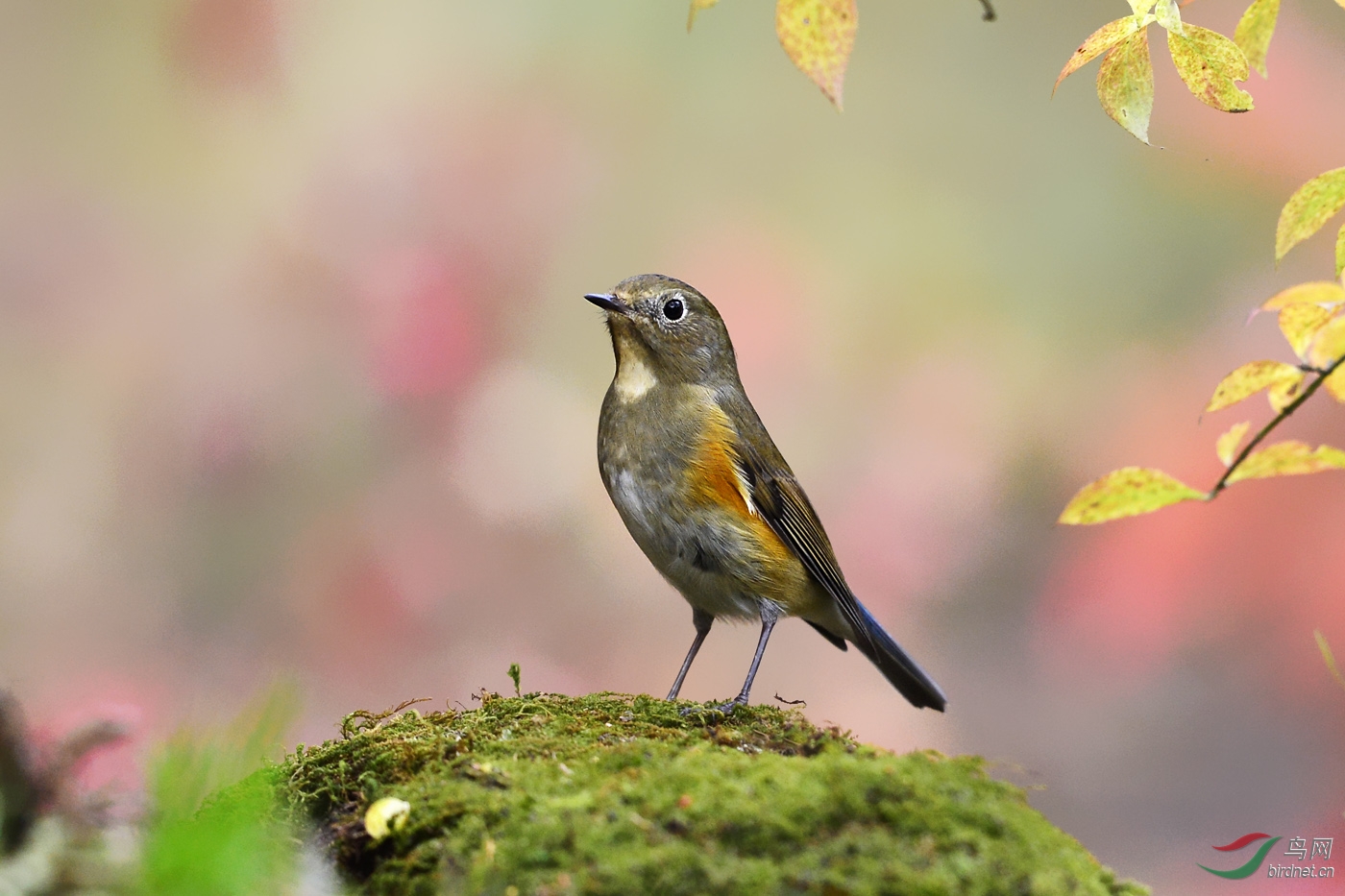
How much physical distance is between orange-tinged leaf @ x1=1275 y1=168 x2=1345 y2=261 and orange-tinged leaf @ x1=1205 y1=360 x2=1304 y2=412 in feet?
0.64

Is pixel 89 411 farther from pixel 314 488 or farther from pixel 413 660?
pixel 413 660

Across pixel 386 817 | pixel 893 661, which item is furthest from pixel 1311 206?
pixel 893 661

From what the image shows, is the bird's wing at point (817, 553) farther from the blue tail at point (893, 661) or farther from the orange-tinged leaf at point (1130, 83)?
the orange-tinged leaf at point (1130, 83)

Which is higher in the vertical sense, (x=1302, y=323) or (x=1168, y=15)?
(x=1168, y=15)

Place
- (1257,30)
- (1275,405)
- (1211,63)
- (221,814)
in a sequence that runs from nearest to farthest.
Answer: (221,814), (1211,63), (1275,405), (1257,30)

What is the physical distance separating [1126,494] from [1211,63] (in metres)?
0.80

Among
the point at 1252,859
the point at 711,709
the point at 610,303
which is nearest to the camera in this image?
the point at 711,709

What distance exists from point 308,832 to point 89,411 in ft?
14.5

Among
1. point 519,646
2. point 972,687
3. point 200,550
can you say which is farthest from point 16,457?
point 972,687

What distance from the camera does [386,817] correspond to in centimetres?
216

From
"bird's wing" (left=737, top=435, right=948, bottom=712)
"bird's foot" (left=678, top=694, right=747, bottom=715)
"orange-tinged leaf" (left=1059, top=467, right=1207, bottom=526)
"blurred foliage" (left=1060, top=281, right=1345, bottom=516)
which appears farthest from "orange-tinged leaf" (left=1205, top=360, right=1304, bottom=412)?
"bird's wing" (left=737, top=435, right=948, bottom=712)

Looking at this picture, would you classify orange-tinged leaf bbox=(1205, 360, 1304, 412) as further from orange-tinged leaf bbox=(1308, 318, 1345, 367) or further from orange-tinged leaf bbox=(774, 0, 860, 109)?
orange-tinged leaf bbox=(774, 0, 860, 109)

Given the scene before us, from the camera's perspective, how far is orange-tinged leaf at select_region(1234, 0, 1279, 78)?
2.32 meters

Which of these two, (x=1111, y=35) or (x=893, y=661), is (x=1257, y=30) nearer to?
(x=1111, y=35)
